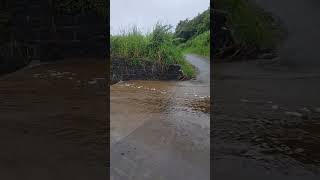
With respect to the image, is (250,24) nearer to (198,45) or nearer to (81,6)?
(198,45)

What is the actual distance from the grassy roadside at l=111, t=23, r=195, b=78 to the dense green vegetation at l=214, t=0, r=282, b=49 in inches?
67.6

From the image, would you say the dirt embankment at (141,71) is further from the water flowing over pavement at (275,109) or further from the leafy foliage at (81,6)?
the leafy foliage at (81,6)

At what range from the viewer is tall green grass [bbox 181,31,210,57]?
8.62 m

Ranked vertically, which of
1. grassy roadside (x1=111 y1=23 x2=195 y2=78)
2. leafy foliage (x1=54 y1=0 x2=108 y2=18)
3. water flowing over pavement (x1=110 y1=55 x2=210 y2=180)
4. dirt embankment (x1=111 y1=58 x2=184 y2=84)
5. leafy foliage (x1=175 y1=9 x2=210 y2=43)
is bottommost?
water flowing over pavement (x1=110 y1=55 x2=210 y2=180)

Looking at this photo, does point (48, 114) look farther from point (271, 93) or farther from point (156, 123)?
point (271, 93)

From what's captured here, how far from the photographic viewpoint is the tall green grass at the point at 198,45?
8.62 meters

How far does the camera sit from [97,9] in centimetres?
767

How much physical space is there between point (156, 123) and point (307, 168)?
6.53 feet

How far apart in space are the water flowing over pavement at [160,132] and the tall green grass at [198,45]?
1.38m

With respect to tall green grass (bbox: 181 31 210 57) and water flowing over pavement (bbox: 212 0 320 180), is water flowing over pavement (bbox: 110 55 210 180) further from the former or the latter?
tall green grass (bbox: 181 31 210 57)

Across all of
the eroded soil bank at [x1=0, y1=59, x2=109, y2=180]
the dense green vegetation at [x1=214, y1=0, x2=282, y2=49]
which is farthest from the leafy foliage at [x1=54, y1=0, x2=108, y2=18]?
the dense green vegetation at [x1=214, y1=0, x2=282, y2=49]

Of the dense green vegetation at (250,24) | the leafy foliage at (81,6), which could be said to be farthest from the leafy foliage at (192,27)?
the leafy foliage at (81,6)

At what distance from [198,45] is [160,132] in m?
4.58

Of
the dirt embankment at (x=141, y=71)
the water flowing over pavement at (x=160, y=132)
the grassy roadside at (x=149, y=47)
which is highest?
the grassy roadside at (x=149, y=47)
